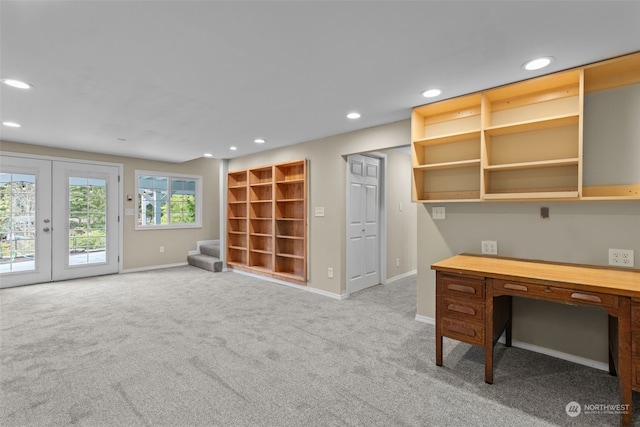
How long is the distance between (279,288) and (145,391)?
2788mm

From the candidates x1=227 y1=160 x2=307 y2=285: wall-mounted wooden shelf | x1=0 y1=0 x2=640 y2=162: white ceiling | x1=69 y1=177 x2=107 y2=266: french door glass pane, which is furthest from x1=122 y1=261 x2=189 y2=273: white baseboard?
x1=0 y1=0 x2=640 y2=162: white ceiling

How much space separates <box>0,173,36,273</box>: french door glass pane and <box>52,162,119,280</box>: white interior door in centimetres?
29

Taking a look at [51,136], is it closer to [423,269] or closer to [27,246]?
[27,246]

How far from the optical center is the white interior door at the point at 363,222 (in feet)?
14.5

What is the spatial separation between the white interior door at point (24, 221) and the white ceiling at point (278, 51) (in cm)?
179

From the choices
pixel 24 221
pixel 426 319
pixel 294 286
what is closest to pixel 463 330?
pixel 426 319

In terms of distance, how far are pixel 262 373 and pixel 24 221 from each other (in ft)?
16.7

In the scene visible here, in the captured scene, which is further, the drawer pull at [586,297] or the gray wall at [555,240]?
Answer: the gray wall at [555,240]

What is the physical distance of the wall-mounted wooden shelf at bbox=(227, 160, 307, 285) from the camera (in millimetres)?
5023

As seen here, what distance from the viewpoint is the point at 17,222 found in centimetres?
474

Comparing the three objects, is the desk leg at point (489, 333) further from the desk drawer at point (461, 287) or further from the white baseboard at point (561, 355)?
the white baseboard at point (561, 355)

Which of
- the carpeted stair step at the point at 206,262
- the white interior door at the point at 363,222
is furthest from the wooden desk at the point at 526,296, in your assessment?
the carpeted stair step at the point at 206,262

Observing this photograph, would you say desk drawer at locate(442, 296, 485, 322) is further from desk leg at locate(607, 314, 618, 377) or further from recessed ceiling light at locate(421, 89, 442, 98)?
recessed ceiling light at locate(421, 89, 442, 98)

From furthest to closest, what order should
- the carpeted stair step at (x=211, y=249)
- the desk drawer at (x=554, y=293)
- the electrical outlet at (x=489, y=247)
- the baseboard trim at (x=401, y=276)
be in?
the carpeted stair step at (x=211, y=249) < the baseboard trim at (x=401, y=276) < the electrical outlet at (x=489, y=247) < the desk drawer at (x=554, y=293)
